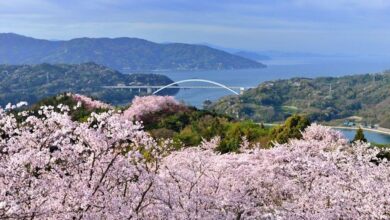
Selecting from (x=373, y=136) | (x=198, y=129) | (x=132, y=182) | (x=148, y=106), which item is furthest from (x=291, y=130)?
(x=373, y=136)

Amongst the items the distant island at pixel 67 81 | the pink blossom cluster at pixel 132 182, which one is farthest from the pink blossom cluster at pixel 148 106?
the distant island at pixel 67 81

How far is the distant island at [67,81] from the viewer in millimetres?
144500

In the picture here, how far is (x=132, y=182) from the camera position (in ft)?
26.9

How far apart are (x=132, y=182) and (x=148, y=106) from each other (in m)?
30.9

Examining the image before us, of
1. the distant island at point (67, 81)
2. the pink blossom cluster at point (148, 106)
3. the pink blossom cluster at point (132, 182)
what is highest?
the pink blossom cluster at point (132, 182)

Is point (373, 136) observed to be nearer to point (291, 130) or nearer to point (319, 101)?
point (319, 101)

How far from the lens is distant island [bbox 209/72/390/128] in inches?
4975

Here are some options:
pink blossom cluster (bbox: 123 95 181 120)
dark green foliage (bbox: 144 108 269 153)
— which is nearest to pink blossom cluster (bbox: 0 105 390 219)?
dark green foliage (bbox: 144 108 269 153)

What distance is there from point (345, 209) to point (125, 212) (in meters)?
4.01

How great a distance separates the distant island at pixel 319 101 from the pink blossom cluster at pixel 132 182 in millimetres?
110088

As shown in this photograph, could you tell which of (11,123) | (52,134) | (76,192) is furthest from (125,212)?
(11,123)

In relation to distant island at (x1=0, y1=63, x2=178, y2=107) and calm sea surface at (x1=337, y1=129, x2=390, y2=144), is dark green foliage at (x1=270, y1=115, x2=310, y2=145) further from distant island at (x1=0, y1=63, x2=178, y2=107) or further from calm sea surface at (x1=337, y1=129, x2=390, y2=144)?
distant island at (x1=0, y1=63, x2=178, y2=107)

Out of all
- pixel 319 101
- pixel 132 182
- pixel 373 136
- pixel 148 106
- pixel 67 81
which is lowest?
pixel 373 136

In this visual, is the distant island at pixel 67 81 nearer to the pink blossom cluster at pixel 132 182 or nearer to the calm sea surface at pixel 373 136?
the calm sea surface at pixel 373 136
